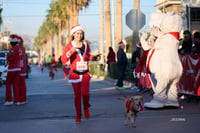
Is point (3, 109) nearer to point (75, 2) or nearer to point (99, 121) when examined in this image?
point (99, 121)

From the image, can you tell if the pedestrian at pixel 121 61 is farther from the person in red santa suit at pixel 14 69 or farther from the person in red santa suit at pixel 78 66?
the person in red santa suit at pixel 78 66

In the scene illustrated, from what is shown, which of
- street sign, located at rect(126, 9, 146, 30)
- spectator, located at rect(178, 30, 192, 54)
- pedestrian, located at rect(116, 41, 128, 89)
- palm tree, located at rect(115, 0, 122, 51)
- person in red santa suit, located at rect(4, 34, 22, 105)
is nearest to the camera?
person in red santa suit, located at rect(4, 34, 22, 105)

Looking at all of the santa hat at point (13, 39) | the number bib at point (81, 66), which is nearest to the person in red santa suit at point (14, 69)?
the santa hat at point (13, 39)

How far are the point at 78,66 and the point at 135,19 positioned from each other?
9866 millimetres

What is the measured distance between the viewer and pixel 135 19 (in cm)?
1809

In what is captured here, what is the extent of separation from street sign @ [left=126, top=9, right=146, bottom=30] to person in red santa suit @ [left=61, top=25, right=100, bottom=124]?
9.51 m

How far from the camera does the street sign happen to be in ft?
59.3

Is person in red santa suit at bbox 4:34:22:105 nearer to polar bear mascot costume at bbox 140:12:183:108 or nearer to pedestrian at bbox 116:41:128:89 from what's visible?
polar bear mascot costume at bbox 140:12:183:108

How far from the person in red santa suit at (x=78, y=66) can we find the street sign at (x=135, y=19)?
9.51 metres

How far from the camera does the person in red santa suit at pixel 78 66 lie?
8.49m

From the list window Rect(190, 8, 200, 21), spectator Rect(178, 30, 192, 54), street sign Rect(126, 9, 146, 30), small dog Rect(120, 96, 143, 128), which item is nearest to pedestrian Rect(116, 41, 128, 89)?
street sign Rect(126, 9, 146, 30)

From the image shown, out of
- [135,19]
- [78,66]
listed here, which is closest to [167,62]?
[78,66]

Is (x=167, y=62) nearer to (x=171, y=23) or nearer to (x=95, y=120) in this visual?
A: (x=171, y=23)

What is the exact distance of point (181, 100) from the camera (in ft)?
42.7
